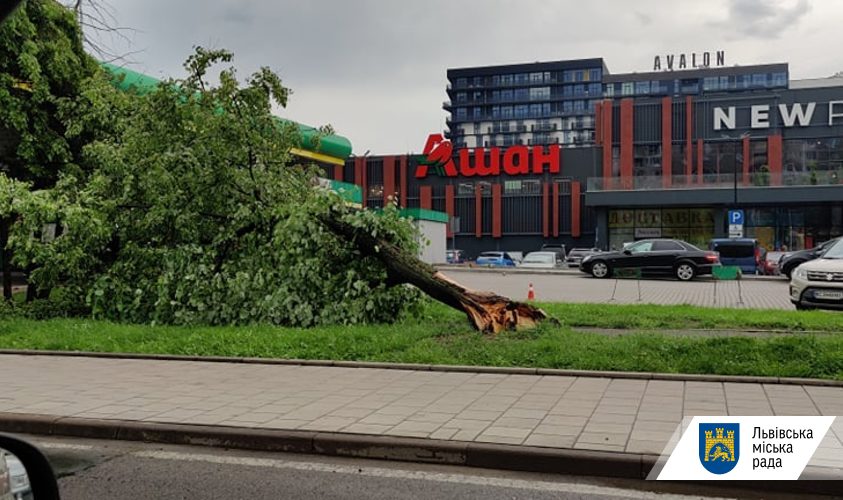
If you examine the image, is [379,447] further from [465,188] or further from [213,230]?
[465,188]

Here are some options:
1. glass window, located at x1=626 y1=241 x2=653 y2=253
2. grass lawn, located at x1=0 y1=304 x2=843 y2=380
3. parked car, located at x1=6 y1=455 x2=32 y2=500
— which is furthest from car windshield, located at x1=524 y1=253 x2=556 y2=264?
parked car, located at x1=6 y1=455 x2=32 y2=500

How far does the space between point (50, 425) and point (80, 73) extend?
12.4 meters

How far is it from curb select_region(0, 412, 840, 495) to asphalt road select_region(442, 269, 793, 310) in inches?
530

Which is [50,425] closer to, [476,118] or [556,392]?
[556,392]

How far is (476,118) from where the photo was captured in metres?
134

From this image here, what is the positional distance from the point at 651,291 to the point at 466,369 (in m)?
15.8

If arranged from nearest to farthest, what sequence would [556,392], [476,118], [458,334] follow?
[556,392] → [458,334] → [476,118]

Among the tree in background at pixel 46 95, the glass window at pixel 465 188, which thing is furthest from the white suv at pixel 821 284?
the glass window at pixel 465 188

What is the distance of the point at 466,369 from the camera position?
855 cm

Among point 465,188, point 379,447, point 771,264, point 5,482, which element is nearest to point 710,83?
point 465,188

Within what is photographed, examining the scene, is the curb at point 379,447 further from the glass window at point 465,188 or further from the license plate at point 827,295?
the glass window at point 465,188

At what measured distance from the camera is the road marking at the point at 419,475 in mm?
4812

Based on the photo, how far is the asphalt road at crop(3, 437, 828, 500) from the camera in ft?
15.8

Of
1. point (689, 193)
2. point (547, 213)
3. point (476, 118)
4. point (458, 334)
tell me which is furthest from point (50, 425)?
point (476, 118)
